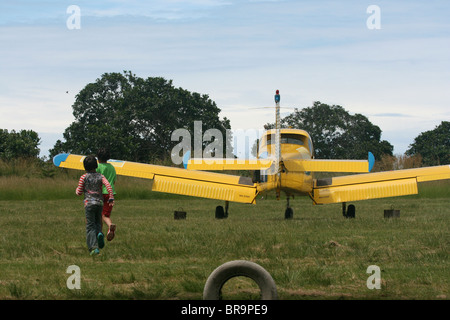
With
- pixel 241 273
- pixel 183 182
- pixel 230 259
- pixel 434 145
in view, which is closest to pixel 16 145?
pixel 183 182

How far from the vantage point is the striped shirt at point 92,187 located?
1023 centimetres

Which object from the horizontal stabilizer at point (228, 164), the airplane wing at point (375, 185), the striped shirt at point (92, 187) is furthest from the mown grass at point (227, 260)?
the airplane wing at point (375, 185)

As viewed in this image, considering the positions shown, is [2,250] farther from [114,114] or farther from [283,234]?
[114,114]

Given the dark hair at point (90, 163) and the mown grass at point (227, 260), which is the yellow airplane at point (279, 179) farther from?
the dark hair at point (90, 163)

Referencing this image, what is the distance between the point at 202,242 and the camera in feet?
36.6

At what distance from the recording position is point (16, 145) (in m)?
54.2

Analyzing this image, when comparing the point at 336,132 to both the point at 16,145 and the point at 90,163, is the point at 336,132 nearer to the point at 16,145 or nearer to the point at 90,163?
the point at 16,145

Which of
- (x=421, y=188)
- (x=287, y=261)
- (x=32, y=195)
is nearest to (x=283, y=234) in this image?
(x=287, y=261)

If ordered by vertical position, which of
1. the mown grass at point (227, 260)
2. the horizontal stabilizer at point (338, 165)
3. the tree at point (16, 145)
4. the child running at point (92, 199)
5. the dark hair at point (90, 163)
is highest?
the tree at point (16, 145)

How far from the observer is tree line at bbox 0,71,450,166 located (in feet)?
187

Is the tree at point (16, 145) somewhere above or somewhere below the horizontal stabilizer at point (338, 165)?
above

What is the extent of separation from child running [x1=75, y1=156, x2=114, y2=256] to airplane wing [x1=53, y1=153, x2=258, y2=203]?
8.29m

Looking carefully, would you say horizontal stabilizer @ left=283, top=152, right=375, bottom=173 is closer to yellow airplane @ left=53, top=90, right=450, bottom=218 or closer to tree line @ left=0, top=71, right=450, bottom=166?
yellow airplane @ left=53, top=90, right=450, bottom=218

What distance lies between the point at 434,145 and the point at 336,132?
16.1 meters
